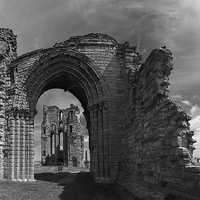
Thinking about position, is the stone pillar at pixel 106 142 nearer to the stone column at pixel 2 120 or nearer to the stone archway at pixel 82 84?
the stone archway at pixel 82 84

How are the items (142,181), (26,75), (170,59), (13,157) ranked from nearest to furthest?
(170,59)
(142,181)
(13,157)
(26,75)

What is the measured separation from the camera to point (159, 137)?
21.7 ft

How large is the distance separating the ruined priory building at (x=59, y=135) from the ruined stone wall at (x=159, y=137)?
26.4 metres

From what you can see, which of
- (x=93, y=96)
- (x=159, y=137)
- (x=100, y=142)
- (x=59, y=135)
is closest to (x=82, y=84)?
(x=93, y=96)

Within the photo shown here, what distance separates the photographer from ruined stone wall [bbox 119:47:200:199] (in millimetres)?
5492

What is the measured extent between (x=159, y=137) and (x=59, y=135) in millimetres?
37928

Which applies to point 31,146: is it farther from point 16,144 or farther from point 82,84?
point 82,84

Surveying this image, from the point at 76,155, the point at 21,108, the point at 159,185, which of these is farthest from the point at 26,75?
the point at 76,155

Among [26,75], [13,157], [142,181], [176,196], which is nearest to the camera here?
[176,196]

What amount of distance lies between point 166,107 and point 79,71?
792 centimetres

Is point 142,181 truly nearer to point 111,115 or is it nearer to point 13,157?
point 111,115

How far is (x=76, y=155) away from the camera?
34938mm

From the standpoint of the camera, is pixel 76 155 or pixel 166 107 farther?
pixel 76 155

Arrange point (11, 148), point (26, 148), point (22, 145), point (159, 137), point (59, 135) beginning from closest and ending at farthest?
point (159, 137) < point (11, 148) < point (22, 145) < point (26, 148) < point (59, 135)
